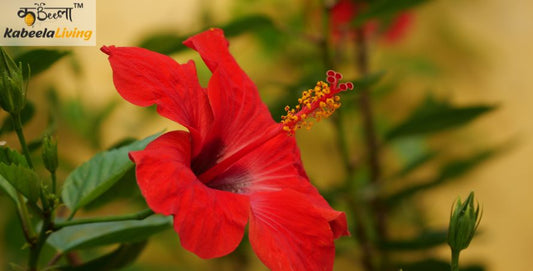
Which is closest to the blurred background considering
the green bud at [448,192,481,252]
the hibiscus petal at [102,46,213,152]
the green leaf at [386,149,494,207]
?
the green leaf at [386,149,494,207]

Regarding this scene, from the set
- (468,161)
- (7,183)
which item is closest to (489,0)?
(468,161)

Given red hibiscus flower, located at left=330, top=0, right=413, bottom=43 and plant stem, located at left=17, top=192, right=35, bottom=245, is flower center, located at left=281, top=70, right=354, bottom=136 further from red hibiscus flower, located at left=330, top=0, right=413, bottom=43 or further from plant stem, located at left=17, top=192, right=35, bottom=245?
red hibiscus flower, located at left=330, top=0, right=413, bottom=43

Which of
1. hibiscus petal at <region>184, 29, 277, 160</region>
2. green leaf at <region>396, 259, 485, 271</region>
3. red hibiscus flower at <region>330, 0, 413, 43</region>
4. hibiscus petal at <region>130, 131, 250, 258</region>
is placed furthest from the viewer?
red hibiscus flower at <region>330, 0, 413, 43</region>

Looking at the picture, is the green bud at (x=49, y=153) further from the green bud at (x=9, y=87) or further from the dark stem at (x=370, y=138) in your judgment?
the dark stem at (x=370, y=138)

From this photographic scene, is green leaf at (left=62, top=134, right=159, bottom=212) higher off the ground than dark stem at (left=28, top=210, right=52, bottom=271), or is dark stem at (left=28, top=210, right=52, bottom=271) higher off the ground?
green leaf at (left=62, top=134, right=159, bottom=212)

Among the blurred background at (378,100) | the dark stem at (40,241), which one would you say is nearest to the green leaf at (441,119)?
the blurred background at (378,100)

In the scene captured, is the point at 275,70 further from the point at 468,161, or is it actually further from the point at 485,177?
the point at 485,177
